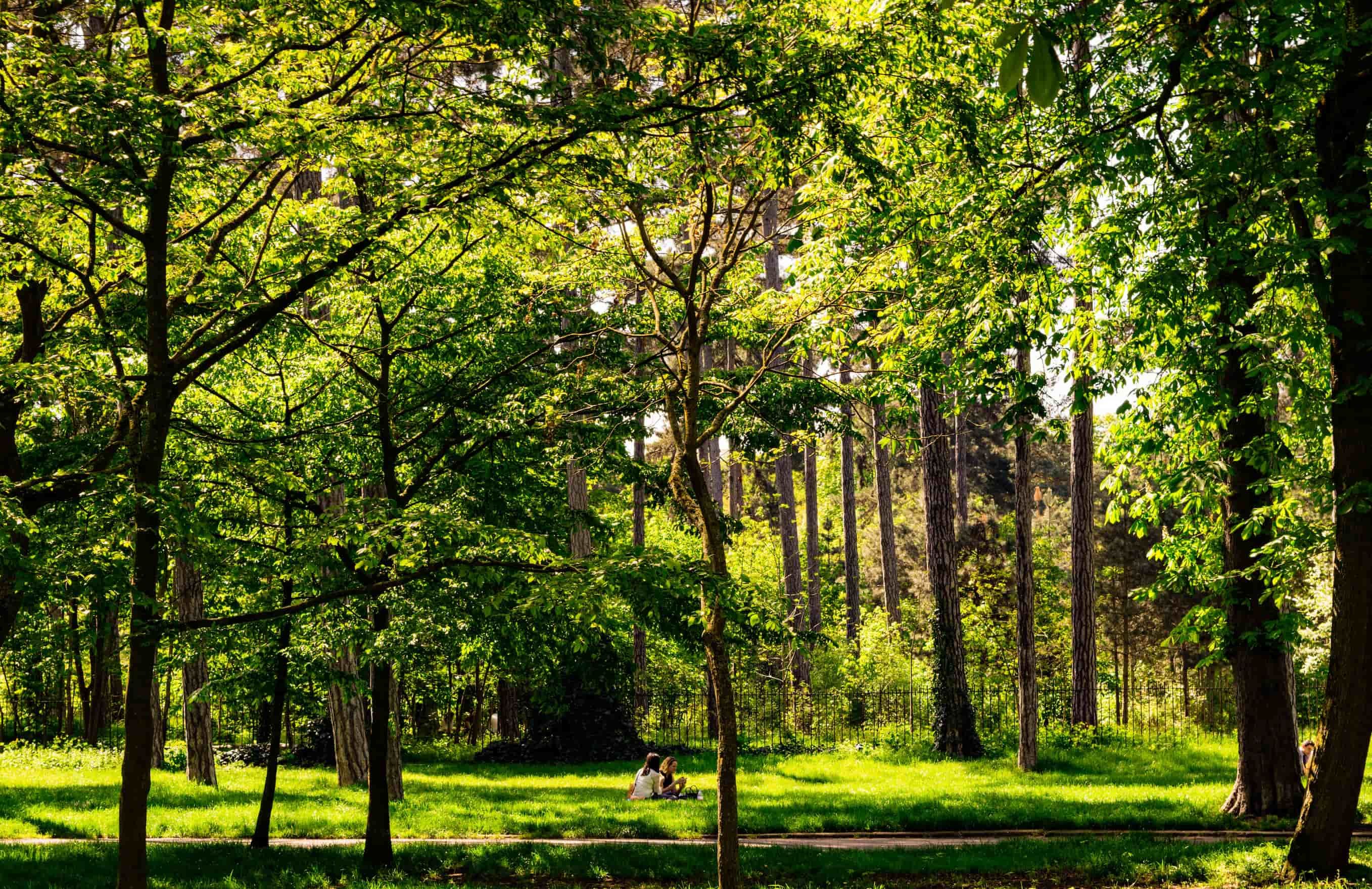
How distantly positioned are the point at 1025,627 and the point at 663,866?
9.27 meters

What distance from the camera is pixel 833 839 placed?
1249cm

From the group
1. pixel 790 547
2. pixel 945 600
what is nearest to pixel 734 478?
pixel 790 547

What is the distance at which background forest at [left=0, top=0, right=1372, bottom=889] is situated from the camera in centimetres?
770

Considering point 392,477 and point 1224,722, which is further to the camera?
point 1224,722

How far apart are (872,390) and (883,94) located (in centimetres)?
269

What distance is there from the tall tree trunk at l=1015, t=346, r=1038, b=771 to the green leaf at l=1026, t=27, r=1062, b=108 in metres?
15.8

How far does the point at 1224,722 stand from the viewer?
23609 mm

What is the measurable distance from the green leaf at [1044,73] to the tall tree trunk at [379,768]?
9766mm

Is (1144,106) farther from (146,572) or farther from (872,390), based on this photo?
(146,572)

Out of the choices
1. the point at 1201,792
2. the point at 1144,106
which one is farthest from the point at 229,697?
the point at 1201,792

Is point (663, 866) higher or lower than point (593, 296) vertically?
lower

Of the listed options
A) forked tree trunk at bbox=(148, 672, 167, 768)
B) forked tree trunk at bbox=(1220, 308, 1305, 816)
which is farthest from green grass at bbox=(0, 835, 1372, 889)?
forked tree trunk at bbox=(148, 672, 167, 768)

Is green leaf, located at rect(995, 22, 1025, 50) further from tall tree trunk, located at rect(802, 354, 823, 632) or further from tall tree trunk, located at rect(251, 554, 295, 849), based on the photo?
tall tree trunk, located at rect(802, 354, 823, 632)

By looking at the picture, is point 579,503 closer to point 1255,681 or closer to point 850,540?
point 1255,681
